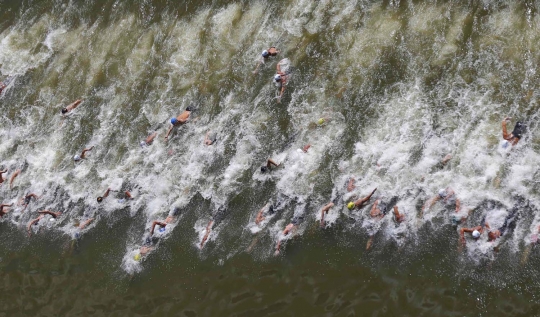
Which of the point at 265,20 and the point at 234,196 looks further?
the point at 265,20

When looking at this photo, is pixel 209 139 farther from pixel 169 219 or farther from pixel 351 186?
pixel 351 186

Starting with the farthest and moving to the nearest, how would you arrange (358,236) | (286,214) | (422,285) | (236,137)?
1. (236,137)
2. (286,214)
3. (358,236)
4. (422,285)

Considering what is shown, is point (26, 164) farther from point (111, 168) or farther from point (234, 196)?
point (234, 196)

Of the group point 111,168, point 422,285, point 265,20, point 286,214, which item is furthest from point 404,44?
point 111,168

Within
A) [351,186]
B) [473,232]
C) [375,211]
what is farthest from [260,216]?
[473,232]

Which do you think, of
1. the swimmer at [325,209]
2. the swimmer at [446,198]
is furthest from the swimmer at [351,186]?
the swimmer at [446,198]

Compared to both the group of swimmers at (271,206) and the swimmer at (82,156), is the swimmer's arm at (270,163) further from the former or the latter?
Answer: the swimmer at (82,156)

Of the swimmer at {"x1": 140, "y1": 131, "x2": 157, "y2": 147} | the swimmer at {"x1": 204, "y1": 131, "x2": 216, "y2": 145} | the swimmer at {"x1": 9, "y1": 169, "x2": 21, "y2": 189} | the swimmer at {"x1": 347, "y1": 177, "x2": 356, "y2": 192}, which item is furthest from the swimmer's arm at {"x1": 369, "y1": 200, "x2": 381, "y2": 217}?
the swimmer at {"x1": 9, "y1": 169, "x2": 21, "y2": 189}
